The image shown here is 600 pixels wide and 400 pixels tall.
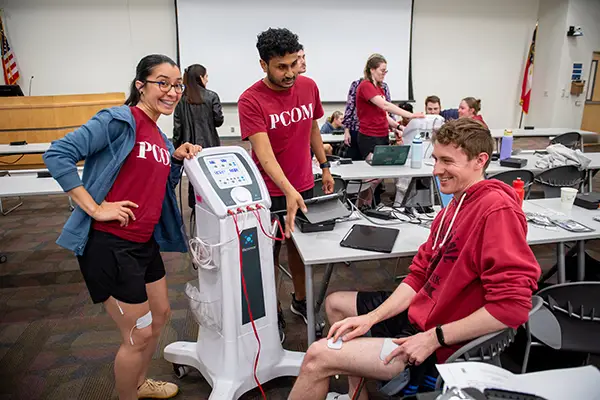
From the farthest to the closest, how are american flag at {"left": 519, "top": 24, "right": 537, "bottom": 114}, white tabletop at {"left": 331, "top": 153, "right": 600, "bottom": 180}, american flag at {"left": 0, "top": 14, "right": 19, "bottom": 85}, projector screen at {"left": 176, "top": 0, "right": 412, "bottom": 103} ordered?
american flag at {"left": 519, "top": 24, "right": 537, "bottom": 114}
projector screen at {"left": 176, "top": 0, "right": 412, "bottom": 103}
american flag at {"left": 0, "top": 14, "right": 19, "bottom": 85}
white tabletop at {"left": 331, "top": 153, "right": 600, "bottom": 180}

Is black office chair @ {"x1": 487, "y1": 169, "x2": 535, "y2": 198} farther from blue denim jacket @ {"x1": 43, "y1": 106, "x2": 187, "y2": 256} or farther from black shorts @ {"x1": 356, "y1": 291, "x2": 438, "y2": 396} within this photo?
blue denim jacket @ {"x1": 43, "y1": 106, "x2": 187, "y2": 256}

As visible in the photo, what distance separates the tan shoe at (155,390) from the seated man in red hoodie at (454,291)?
30.9 inches

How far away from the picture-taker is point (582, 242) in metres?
2.08

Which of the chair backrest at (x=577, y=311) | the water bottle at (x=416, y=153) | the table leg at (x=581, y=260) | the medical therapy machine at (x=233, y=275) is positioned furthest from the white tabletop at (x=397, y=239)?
the water bottle at (x=416, y=153)

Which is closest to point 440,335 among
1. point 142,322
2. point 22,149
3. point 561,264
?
point 142,322

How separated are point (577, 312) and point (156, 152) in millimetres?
1629

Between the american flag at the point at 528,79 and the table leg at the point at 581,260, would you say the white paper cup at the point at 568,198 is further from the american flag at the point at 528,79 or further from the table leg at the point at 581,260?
the american flag at the point at 528,79

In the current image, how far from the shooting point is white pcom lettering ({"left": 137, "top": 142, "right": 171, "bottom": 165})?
1503mm

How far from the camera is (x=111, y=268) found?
4.97ft

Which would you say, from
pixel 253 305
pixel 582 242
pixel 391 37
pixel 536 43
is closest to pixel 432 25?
pixel 391 37

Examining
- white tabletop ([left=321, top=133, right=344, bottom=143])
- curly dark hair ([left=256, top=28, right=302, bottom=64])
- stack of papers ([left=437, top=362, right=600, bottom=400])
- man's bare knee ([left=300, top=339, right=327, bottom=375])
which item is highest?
curly dark hair ([left=256, top=28, right=302, bottom=64])

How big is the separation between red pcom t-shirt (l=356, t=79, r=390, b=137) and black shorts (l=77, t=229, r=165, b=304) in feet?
9.03

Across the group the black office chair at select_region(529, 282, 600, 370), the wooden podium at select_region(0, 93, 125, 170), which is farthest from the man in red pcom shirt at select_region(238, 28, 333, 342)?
the wooden podium at select_region(0, 93, 125, 170)

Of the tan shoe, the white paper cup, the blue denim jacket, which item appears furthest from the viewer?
the white paper cup
